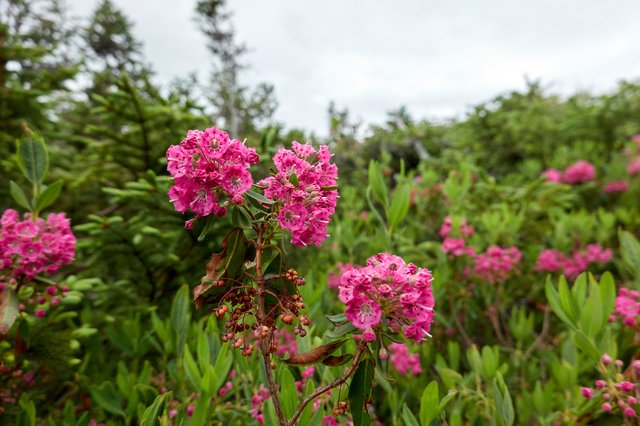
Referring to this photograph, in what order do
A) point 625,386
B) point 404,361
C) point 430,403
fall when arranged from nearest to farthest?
1. point 430,403
2. point 625,386
3. point 404,361

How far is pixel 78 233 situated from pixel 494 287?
10.7ft

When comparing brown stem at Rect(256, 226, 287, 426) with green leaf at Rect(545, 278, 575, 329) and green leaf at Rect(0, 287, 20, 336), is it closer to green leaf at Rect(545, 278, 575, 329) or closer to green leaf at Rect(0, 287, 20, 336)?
green leaf at Rect(0, 287, 20, 336)

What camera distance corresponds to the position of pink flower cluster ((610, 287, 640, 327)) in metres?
1.66

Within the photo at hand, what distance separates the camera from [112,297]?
2016mm

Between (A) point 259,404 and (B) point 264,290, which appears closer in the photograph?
(B) point 264,290

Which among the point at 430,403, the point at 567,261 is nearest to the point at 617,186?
the point at 567,261

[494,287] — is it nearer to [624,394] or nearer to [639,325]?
[639,325]

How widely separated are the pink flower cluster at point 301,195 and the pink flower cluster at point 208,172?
8 cm

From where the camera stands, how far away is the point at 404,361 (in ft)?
6.62

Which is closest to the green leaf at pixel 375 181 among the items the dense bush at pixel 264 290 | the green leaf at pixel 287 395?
the dense bush at pixel 264 290

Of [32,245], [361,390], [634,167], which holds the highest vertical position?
[634,167]

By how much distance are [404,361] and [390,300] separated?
1397 mm

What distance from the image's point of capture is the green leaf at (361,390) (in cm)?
81

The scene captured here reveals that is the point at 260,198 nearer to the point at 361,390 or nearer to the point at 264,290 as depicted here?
the point at 264,290
